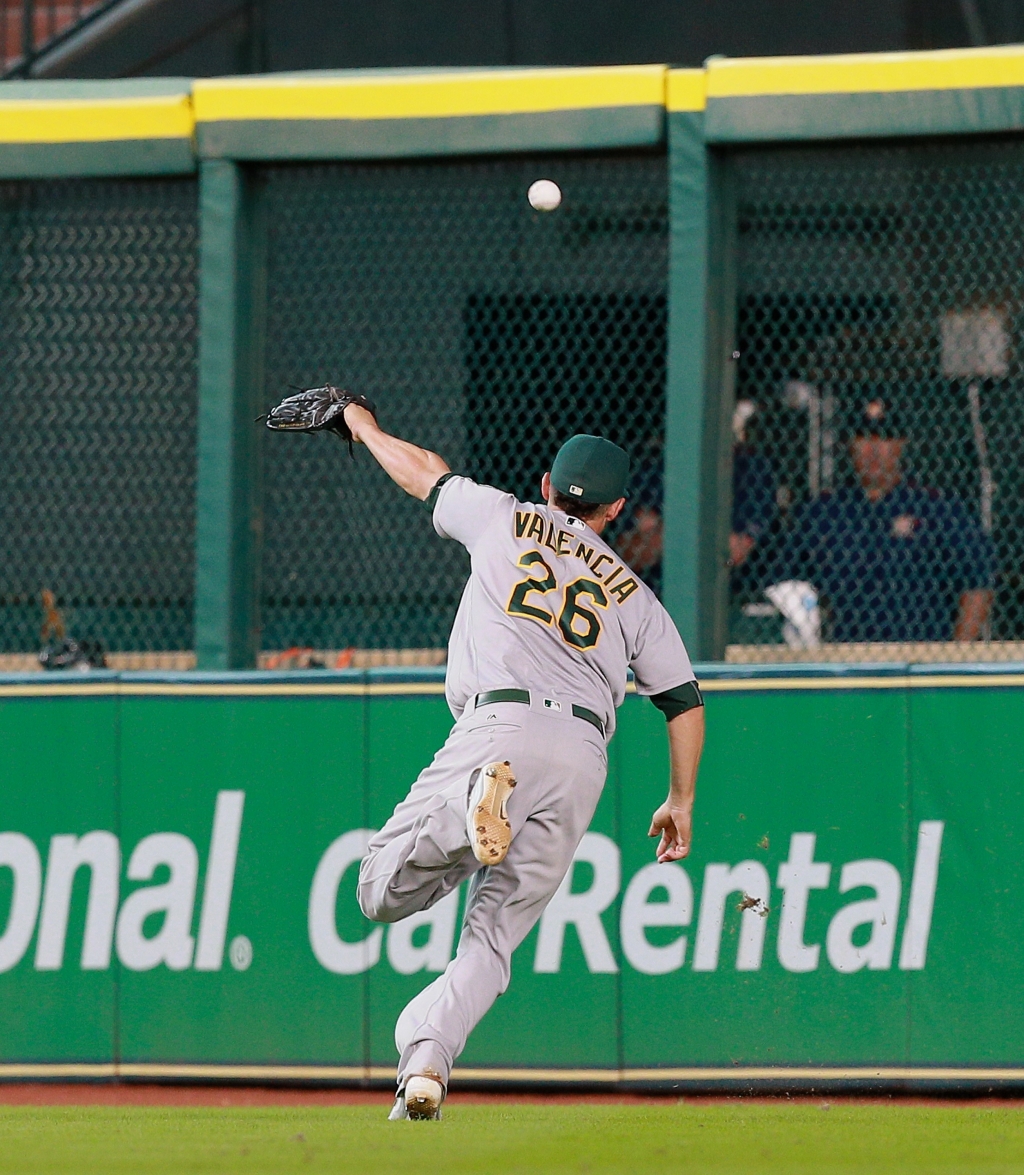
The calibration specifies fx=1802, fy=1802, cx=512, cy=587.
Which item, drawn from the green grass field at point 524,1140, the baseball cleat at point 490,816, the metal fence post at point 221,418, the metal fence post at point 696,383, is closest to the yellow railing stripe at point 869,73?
the metal fence post at point 696,383

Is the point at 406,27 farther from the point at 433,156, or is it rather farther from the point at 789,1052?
the point at 789,1052

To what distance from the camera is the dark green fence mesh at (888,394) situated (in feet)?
21.6

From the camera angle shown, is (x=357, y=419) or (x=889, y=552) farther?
(x=889, y=552)

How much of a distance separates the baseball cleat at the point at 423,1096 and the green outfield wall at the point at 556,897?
1.78 meters

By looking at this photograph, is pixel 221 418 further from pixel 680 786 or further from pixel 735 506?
pixel 680 786

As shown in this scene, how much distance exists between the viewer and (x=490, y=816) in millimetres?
4641

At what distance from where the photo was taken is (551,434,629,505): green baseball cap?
5.16 meters

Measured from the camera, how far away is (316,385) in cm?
708

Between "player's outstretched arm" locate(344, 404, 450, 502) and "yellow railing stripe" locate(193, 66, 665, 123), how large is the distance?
1859 millimetres

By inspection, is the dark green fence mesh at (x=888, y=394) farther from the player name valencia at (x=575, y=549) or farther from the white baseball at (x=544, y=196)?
the player name valencia at (x=575, y=549)

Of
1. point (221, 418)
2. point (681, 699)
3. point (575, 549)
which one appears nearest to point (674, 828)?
point (681, 699)

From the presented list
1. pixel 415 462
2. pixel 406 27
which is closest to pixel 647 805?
pixel 415 462

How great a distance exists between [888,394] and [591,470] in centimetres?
189

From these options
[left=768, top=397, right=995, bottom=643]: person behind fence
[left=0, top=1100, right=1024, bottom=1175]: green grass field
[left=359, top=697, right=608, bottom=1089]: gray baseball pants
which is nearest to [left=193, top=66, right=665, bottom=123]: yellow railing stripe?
[left=768, top=397, right=995, bottom=643]: person behind fence
